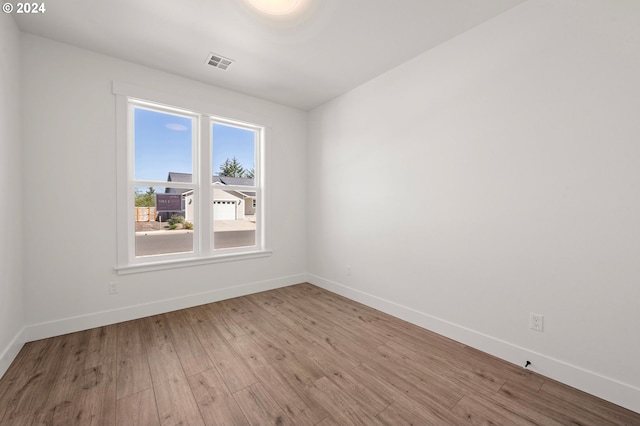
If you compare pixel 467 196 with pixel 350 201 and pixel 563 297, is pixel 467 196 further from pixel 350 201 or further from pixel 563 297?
pixel 350 201

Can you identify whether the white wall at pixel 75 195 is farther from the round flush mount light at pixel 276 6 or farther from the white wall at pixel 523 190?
the white wall at pixel 523 190

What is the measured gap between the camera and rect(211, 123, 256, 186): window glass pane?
3.55 m

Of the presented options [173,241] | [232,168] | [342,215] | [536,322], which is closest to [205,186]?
[232,168]

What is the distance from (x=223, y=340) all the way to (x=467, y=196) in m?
2.60

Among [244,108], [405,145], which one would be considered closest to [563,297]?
[405,145]

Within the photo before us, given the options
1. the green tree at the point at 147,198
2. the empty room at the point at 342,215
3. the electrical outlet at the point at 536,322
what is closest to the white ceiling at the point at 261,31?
the empty room at the point at 342,215

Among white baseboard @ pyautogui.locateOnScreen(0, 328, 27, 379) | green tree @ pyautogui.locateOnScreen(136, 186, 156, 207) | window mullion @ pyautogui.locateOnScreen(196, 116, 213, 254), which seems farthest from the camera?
window mullion @ pyautogui.locateOnScreen(196, 116, 213, 254)

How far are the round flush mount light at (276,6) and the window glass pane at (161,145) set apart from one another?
1.81 metres

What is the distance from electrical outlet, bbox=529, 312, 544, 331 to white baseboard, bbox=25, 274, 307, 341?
3.00 m

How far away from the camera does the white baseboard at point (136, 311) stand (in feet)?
7.94

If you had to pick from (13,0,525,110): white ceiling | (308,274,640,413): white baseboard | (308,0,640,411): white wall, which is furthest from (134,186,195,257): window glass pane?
(308,274,640,413): white baseboard

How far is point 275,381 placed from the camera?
187cm

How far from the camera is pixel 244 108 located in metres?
3.62

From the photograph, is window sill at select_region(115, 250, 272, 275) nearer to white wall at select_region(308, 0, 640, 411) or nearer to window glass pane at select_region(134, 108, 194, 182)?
window glass pane at select_region(134, 108, 194, 182)
